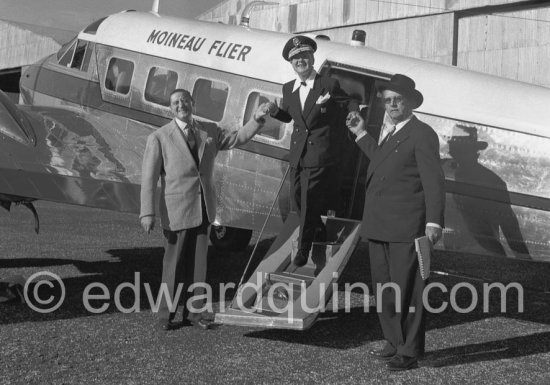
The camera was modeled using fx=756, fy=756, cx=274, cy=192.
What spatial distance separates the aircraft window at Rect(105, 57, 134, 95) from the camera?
31.5 feet

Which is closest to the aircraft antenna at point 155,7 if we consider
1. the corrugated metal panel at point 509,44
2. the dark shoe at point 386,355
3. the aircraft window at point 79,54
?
the aircraft window at point 79,54

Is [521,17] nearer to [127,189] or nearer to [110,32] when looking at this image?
[110,32]

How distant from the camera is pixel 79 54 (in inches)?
408

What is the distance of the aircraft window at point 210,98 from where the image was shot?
8.71m

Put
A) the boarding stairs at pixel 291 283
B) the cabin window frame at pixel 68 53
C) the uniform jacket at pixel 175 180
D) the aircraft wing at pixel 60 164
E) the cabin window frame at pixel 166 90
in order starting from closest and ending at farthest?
the boarding stairs at pixel 291 283 < the uniform jacket at pixel 175 180 < the aircraft wing at pixel 60 164 < the cabin window frame at pixel 166 90 < the cabin window frame at pixel 68 53

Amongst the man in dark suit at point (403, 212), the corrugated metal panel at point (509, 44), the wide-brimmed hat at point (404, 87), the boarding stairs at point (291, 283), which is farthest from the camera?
the corrugated metal panel at point (509, 44)

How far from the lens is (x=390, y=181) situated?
5.97m

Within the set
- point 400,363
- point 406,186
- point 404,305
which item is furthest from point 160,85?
point 400,363

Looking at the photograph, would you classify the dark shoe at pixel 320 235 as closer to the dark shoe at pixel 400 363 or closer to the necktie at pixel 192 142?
the necktie at pixel 192 142

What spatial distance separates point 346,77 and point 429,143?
2679mm

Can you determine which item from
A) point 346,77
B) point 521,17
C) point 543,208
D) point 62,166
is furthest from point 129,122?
point 521,17

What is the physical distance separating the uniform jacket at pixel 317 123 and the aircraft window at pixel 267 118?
0.89 m

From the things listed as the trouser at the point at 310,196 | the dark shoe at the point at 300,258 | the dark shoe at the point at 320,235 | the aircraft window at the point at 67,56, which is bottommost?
the dark shoe at the point at 300,258

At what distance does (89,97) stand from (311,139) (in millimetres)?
3987
